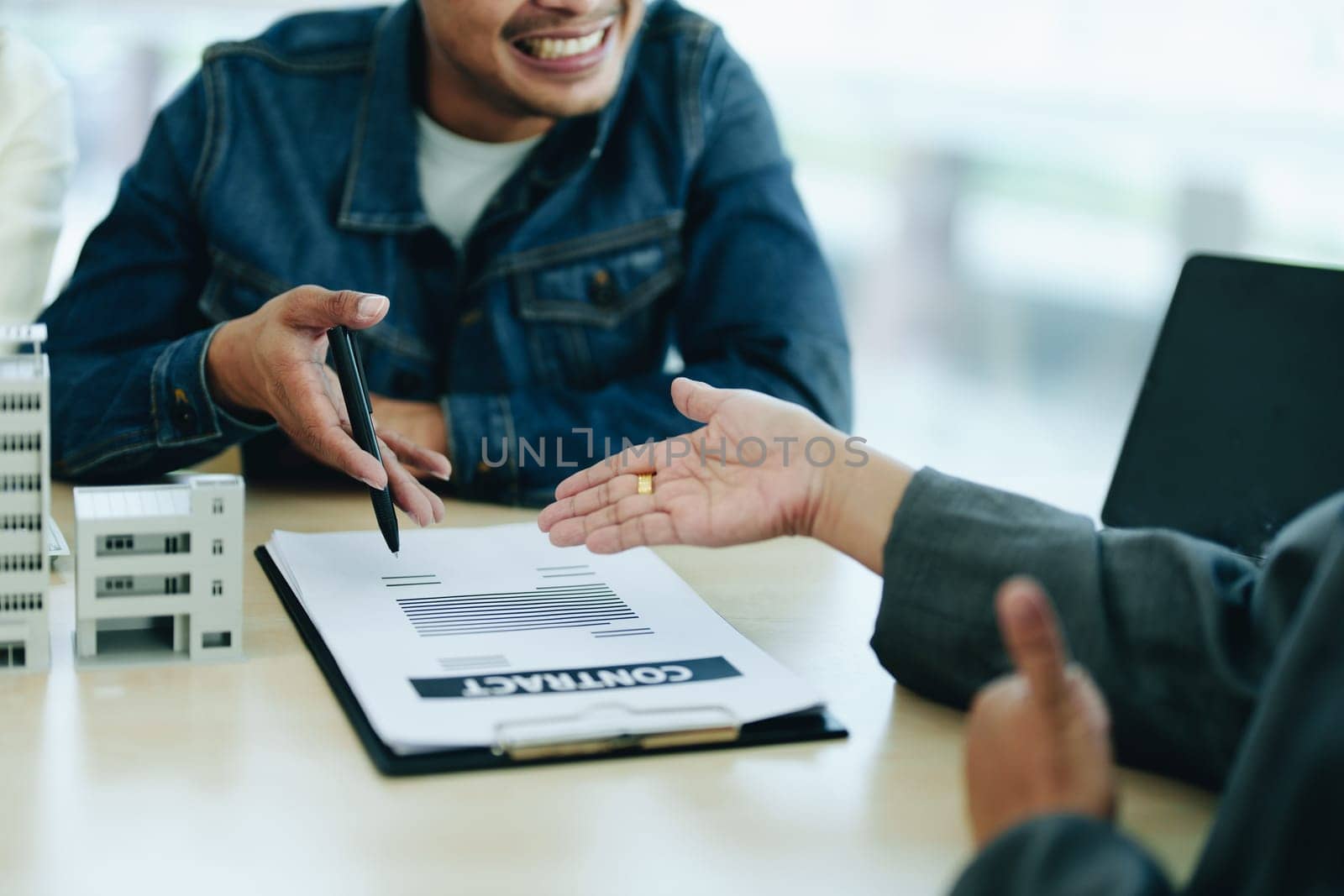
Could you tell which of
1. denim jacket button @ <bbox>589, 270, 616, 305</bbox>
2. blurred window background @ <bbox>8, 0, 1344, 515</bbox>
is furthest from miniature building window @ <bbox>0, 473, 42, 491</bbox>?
blurred window background @ <bbox>8, 0, 1344, 515</bbox>

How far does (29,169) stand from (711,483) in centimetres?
92

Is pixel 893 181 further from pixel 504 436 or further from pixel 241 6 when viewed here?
pixel 504 436

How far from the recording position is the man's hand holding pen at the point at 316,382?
983mm

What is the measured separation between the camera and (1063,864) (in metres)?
0.55

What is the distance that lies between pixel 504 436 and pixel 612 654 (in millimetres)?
471

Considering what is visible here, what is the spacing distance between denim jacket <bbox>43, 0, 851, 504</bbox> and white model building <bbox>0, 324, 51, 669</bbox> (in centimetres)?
50

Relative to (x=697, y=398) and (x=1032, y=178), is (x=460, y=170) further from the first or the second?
(x=1032, y=178)

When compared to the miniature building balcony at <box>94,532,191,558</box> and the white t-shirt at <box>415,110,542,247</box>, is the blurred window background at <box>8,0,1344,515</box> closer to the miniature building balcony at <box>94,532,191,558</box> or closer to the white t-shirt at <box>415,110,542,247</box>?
the white t-shirt at <box>415,110,542,247</box>

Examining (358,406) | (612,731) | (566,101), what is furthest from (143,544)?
(566,101)

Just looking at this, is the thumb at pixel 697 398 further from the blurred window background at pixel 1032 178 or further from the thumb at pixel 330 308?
the blurred window background at pixel 1032 178

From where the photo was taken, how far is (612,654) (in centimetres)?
86

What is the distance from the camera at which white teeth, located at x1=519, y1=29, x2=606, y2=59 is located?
145cm

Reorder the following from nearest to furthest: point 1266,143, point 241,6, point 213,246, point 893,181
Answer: point 213,246, point 241,6, point 1266,143, point 893,181

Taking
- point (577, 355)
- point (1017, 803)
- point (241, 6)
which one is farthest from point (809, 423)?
point (241, 6)
